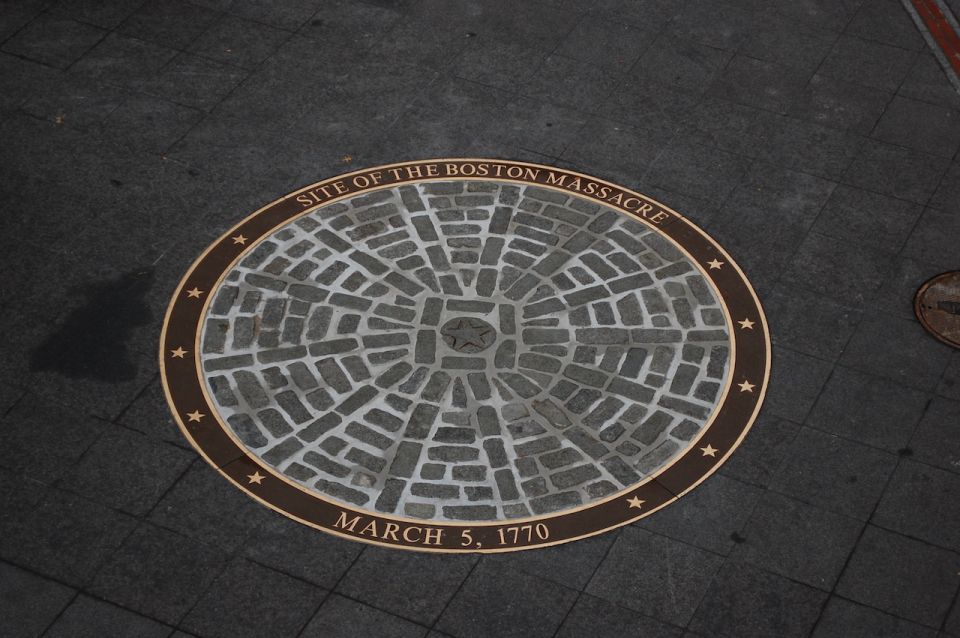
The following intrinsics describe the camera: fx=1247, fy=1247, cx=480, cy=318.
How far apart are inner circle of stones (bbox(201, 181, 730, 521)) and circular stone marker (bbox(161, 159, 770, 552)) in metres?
0.02

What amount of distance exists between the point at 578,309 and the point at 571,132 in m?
3.56

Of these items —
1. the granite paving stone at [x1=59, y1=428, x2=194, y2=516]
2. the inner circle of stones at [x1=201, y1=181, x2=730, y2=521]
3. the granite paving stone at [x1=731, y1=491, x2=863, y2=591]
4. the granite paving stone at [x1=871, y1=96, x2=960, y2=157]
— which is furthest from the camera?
the granite paving stone at [x1=871, y1=96, x2=960, y2=157]

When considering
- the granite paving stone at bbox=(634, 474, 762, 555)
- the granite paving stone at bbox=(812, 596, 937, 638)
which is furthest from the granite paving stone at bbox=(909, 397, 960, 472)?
the granite paving stone at bbox=(812, 596, 937, 638)

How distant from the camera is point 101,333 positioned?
14.8 meters

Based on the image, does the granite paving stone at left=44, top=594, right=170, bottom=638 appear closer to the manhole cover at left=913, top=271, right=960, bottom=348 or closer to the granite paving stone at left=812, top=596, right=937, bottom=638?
the granite paving stone at left=812, top=596, right=937, bottom=638

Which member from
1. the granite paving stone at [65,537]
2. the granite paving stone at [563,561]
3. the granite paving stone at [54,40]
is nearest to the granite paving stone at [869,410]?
the granite paving stone at [563,561]

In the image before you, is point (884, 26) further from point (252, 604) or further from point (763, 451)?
point (252, 604)

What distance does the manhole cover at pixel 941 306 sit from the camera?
15.0 metres

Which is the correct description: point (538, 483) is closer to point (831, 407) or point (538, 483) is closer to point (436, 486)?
point (436, 486)

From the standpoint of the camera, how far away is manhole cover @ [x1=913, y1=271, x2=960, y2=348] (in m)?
15.0

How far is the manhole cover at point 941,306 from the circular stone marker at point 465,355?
2067 mm

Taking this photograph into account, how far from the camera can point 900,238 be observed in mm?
16188

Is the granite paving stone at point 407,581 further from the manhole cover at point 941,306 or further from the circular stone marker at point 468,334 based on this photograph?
the manhole cover at point 941,306

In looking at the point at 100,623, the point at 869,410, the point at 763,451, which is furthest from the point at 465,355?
the point at 100,623
